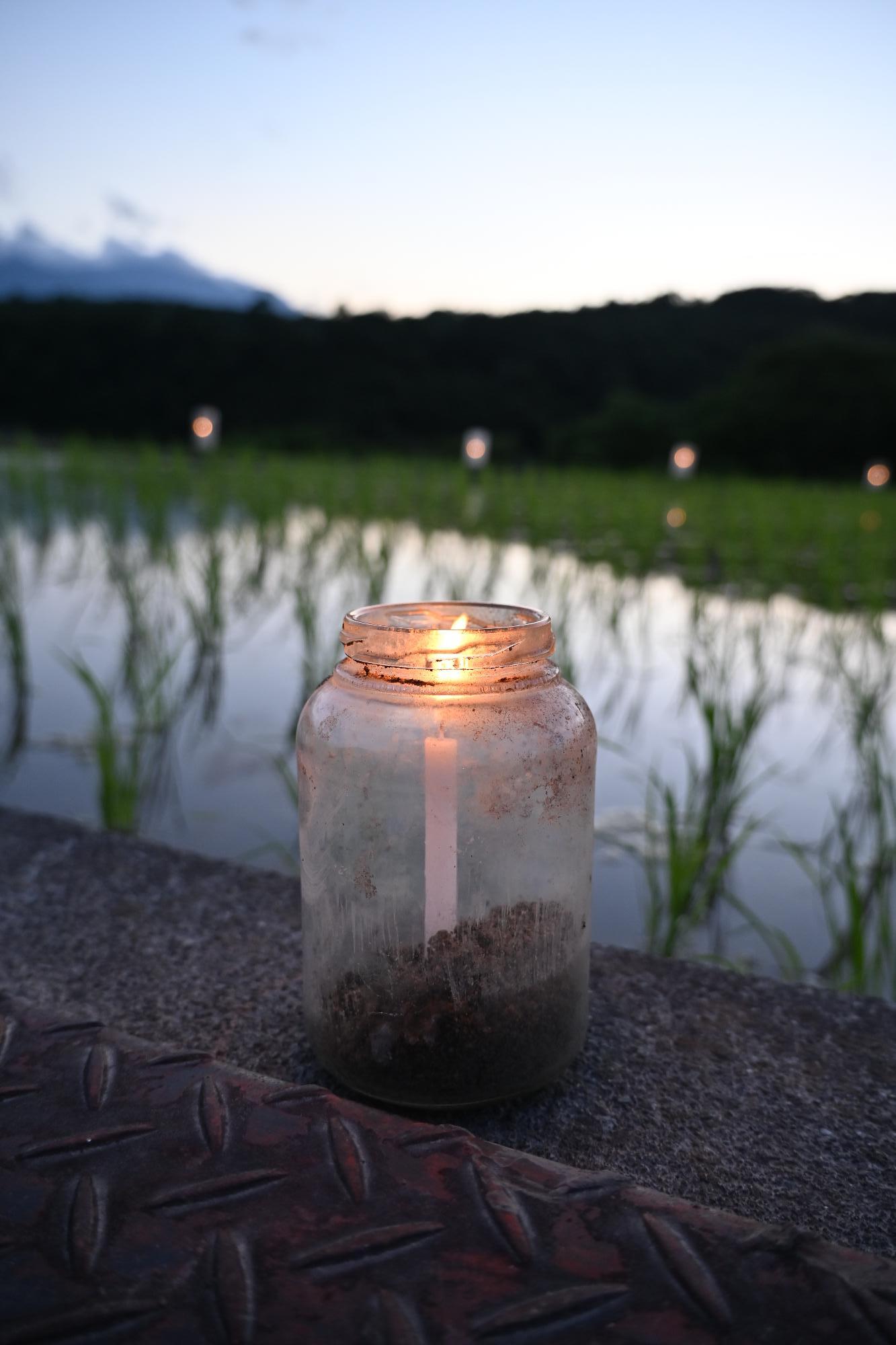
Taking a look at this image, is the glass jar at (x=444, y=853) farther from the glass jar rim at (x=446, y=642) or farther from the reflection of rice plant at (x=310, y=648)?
the reflection of rice plant at (x=310, y=648)

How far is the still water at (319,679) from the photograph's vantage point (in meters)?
1.76

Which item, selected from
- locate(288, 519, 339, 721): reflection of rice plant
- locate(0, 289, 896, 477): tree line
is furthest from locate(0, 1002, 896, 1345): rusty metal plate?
locate(0, 289, 896, 477): tree line

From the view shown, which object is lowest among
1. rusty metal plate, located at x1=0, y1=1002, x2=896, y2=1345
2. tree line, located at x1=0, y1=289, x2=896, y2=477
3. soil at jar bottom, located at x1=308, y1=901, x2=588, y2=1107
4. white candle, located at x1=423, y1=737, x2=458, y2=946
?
rusty metal plate, located at x1=0, y1=1002, x2=896, y2=1345

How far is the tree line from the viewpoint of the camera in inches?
555

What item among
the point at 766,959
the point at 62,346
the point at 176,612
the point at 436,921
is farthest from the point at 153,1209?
the point at 62,346

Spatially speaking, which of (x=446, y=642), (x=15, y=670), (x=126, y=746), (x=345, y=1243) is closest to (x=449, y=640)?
(x=446, y=642)

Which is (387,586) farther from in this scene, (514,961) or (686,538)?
(514,961)

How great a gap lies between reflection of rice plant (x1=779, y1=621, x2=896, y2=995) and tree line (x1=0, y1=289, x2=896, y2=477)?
36.9 ft

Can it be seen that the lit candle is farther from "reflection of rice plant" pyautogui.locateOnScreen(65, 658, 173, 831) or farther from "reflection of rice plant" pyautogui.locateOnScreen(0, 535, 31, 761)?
"reflection of rice plant" pyautogui.locateOnScreen(0, 535, 31, 761)

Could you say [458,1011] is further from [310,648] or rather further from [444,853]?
[310,648]

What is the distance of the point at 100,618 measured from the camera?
3.12 meters

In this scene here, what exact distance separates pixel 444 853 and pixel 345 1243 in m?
0.27

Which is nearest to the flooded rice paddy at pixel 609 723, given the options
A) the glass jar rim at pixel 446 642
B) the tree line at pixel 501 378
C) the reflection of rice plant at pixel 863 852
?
the reflection of rice plant at pixel 863 852

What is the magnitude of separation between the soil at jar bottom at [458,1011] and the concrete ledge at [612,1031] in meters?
0.06
